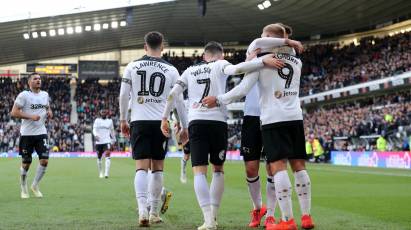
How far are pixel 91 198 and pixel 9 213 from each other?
2.76 meters

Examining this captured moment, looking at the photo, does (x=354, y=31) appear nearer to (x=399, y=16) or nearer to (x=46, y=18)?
(x=399, y=16)

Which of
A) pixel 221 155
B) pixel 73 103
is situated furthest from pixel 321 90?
pixel 221 155

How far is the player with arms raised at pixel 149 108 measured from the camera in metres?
7.47

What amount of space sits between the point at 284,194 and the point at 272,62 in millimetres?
1437

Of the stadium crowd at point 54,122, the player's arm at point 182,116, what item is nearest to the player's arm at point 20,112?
the player's arm at point 182,116

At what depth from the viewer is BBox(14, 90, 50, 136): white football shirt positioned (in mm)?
11387

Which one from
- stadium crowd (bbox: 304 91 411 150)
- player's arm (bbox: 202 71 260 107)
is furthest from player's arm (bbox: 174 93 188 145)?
stadium crowd (bbox: 304 91 411 150)

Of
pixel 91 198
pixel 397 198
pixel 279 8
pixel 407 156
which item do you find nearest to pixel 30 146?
pixel 91 198

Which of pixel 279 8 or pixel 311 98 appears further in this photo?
pixel 311 98

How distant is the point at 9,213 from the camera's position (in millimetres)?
8625

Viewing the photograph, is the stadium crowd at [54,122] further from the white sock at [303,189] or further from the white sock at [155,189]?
the white sock at [303,189]

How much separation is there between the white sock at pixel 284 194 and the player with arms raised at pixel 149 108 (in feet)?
5.65

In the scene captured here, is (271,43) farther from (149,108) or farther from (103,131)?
(103,131)

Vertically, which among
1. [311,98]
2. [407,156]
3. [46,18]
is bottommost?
[407,156]
